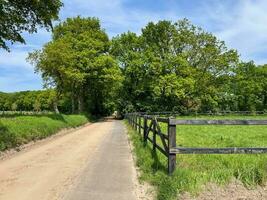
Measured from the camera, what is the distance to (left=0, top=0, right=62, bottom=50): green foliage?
20.4 meters

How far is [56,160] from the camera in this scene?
45.5 feet

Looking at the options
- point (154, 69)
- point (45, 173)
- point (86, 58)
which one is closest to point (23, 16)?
point (45, 173)

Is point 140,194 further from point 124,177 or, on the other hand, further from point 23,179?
point 23,179

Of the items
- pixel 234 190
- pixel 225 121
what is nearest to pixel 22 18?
pixel 225 121

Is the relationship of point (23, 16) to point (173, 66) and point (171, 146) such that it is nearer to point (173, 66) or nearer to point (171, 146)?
point (171, 146)

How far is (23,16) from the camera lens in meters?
21.5

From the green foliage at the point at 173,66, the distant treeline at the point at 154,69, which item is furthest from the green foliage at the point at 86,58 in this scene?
the green foliage at the point at 173,66

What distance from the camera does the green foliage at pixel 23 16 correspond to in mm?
20422

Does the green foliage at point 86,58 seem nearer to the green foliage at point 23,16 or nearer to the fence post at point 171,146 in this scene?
the green foliage at point 23,16

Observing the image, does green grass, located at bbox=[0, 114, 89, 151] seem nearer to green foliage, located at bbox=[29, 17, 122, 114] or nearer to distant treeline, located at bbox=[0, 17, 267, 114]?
green foliage, located at bbox=[29, 17, 122, 114]

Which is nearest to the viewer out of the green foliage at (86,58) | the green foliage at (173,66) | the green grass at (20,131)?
the green grass at (20,131)

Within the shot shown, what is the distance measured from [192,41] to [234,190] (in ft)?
203

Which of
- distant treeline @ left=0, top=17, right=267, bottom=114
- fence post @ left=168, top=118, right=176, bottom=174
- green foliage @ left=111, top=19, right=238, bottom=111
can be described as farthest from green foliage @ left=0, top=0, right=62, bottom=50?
green foliage @ left=111, top=19, right=238, bottom=111

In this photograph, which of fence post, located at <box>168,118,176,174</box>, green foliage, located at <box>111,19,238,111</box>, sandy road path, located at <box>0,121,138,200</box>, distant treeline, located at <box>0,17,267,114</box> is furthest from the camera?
green foliage, located at <box>111,19,238,111</box>
